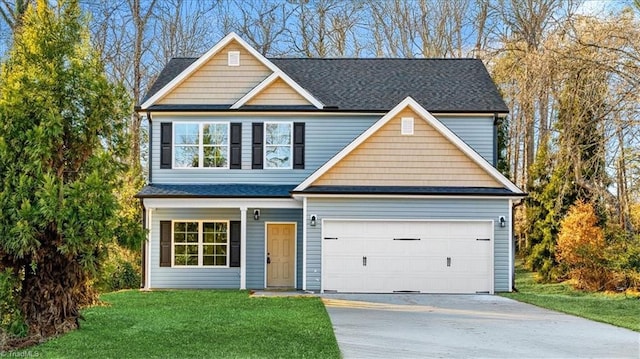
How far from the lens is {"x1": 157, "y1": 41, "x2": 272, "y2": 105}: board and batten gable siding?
19.6m

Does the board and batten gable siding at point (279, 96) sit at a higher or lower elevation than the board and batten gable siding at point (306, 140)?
higher

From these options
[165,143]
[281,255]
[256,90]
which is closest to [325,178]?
[281,255]

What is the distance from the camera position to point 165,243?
63.2ft

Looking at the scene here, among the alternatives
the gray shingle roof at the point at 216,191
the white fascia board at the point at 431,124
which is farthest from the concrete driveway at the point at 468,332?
the gray shingle roof at the point at 216,191

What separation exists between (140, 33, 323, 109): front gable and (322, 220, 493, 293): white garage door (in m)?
4.33

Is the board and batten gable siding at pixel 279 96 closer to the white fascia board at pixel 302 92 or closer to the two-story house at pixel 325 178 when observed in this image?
the two-story house at pixel 325 178

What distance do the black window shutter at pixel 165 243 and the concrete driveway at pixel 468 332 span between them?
632 centimetres

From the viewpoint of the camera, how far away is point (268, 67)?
19.7 m

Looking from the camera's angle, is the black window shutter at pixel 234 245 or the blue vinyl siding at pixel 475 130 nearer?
the black window shutter at pixel 234 245

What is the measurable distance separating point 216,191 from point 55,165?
7.83 metres

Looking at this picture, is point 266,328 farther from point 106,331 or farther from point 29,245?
point 29,245

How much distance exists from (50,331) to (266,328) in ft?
11.3

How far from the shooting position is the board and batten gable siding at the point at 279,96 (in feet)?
63.7

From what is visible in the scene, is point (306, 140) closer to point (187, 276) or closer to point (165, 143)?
point (165, 143)
